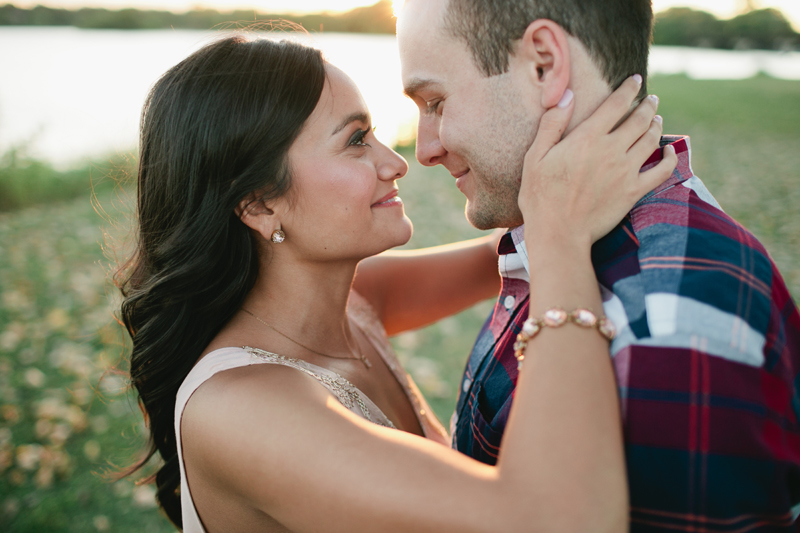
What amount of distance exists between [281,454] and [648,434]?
0.88m

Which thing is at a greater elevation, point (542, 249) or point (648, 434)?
point (542, 249)

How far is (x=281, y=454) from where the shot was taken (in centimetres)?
131

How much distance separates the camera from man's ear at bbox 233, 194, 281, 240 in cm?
201

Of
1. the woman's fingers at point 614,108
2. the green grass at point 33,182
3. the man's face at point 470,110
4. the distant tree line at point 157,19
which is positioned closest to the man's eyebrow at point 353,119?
the man's face at point 470,110

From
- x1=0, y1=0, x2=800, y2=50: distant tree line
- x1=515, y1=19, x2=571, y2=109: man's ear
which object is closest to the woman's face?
x1=0, y1=0, x2=800, y2=50: distant tree line

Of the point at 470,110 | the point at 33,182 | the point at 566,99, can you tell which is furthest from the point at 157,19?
the point at 566,99

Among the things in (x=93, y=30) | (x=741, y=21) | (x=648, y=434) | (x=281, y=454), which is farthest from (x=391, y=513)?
(x=741, y=21)

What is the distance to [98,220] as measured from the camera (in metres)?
7.88

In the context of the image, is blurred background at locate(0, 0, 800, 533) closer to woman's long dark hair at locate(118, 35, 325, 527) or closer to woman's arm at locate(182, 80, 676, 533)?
woman's long dark hair at locate(118, 35, 325, 527)

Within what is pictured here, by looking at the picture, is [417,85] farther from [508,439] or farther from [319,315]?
[508,439]

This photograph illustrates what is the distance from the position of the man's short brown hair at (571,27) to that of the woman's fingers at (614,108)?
0.27 feet

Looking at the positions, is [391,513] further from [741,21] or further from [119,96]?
[741,21]

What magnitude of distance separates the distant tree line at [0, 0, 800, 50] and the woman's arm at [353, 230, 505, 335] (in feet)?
3.73

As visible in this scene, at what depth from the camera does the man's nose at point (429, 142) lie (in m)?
1.89
